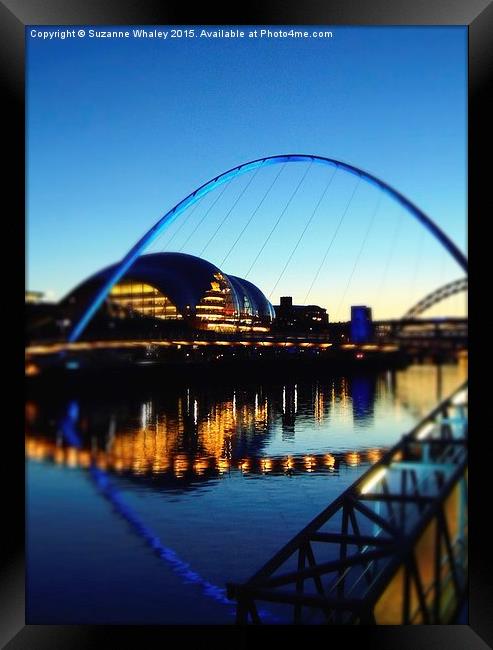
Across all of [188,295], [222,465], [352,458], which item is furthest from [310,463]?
[188,295]

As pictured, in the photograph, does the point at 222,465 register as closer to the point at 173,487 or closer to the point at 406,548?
the point at 173,487

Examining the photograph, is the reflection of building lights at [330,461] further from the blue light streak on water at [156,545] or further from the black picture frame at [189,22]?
the black picture frame at [189,22]

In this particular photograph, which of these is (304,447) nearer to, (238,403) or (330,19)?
(238,403)

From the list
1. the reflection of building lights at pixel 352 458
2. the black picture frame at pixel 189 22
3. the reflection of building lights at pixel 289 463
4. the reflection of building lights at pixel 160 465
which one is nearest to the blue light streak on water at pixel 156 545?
the reflection of building lights at pixel 160 465

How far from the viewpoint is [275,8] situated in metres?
5.77

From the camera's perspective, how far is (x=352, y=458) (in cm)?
1233

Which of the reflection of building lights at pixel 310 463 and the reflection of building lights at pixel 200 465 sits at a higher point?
the reflection of building lights at pixel 310 463

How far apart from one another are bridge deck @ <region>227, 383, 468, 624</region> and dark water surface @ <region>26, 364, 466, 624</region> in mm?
1442

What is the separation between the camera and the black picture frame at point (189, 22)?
221 inches

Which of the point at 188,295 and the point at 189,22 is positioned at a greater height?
the point at 189,22

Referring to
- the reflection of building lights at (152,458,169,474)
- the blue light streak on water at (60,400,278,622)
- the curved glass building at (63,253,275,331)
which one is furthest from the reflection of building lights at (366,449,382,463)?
the curved glass building at (63,253,275,331)

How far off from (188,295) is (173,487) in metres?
13.2

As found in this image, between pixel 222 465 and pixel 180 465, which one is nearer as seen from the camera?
pixel 222 465

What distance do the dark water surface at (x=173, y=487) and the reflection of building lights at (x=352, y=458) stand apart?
2cm
